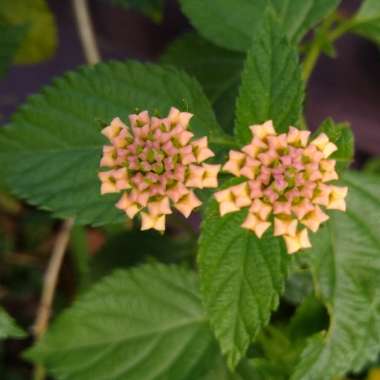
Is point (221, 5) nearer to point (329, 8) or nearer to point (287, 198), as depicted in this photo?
point (329, 8)

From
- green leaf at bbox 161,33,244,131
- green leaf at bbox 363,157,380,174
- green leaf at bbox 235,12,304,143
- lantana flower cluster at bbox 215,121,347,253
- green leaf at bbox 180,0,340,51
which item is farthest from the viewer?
green leaf at bbox 363,157,380,174

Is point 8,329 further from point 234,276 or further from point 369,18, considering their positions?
point 369,18

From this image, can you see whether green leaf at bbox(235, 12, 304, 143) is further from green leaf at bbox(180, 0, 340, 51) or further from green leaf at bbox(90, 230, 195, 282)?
green leaf at bbox(90, 230, 195, 282)

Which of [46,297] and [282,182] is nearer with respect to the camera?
[282,182]

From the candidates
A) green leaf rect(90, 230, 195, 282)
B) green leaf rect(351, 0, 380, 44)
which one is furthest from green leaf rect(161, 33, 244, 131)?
green leaf rect(90, 230, 195, 282)

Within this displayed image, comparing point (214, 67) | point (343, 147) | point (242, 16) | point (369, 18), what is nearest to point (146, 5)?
point (214, 67)

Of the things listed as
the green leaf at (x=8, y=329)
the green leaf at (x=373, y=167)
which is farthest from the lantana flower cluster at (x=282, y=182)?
the green leaf at (x=373, y=167)

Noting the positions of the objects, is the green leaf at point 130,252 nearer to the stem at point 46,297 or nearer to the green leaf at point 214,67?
the stem at point 46,297

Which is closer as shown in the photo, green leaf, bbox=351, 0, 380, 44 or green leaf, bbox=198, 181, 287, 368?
green leaf, bbox=198, 181, 287, 368
